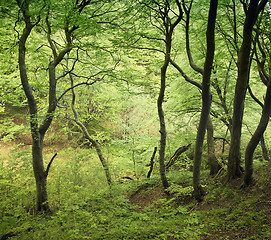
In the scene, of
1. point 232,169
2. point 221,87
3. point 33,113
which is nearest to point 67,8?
point 33,113

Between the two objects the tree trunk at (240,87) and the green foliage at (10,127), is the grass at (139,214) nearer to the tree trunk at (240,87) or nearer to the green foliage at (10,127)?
the tree trunk at (240,87)

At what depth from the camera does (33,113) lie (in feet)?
18.1

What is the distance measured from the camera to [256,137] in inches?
170

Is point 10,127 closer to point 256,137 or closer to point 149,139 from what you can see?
point 149,139

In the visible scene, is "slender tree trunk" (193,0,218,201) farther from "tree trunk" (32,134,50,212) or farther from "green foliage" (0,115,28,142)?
"green foliage" (0,115,28,142)

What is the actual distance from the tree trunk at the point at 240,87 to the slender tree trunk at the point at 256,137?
449 mm

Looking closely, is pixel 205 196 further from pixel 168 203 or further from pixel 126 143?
pixel 126 143

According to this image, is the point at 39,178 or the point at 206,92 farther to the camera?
the point at 39,178

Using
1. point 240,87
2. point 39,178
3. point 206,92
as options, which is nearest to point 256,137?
point 240,87

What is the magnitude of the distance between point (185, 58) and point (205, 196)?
5252 millimetres

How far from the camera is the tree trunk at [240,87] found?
3875 mm

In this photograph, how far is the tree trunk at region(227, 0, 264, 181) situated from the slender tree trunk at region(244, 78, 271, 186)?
45 centimetres

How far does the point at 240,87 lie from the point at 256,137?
121cm

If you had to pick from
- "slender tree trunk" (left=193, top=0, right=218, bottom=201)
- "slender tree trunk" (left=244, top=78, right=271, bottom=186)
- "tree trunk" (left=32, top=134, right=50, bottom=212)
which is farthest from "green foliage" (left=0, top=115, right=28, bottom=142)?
"slender tree trunk" (left=244, top=78, right=271, bottom=186)
